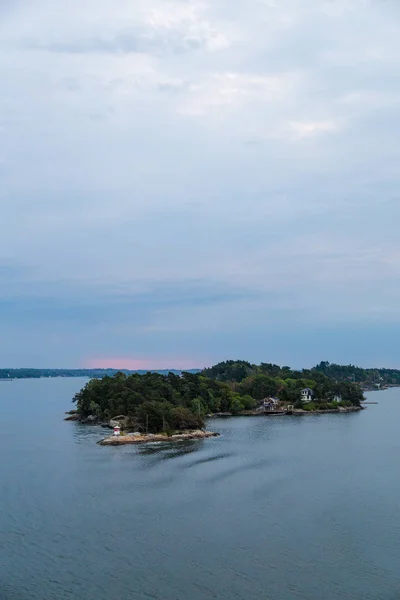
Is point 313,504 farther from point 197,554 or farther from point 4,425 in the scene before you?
point 4,425

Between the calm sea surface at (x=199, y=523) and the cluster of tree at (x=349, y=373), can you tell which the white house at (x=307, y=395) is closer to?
the calm sea surface at (x=199, y=523)

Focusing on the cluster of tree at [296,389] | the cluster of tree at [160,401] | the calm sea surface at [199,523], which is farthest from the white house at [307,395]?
the calm sea surface at [199,523]

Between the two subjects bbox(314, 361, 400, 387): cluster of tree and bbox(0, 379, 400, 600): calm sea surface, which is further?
bbox(314, 361, 400, 387): cluster of tree

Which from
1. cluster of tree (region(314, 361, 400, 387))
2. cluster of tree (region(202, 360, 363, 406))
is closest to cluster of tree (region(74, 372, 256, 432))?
cluster of tree (region(202, 360, 363, 406))

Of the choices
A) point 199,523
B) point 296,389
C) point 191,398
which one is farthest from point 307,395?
point 199,523

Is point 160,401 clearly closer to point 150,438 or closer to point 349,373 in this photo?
point 150,438

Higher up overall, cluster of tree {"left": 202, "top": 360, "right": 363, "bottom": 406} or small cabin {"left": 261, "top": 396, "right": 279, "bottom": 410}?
cluster of tree {"left": 202, "top": 360, "right": 363, "bottom": 406}

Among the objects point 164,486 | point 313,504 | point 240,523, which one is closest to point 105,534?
point 240,523

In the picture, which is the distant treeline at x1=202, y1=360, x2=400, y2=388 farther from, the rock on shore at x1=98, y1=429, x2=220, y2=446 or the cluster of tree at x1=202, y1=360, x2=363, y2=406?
the rock on shore at x1=98, y1=429, x2=220, y2=446
